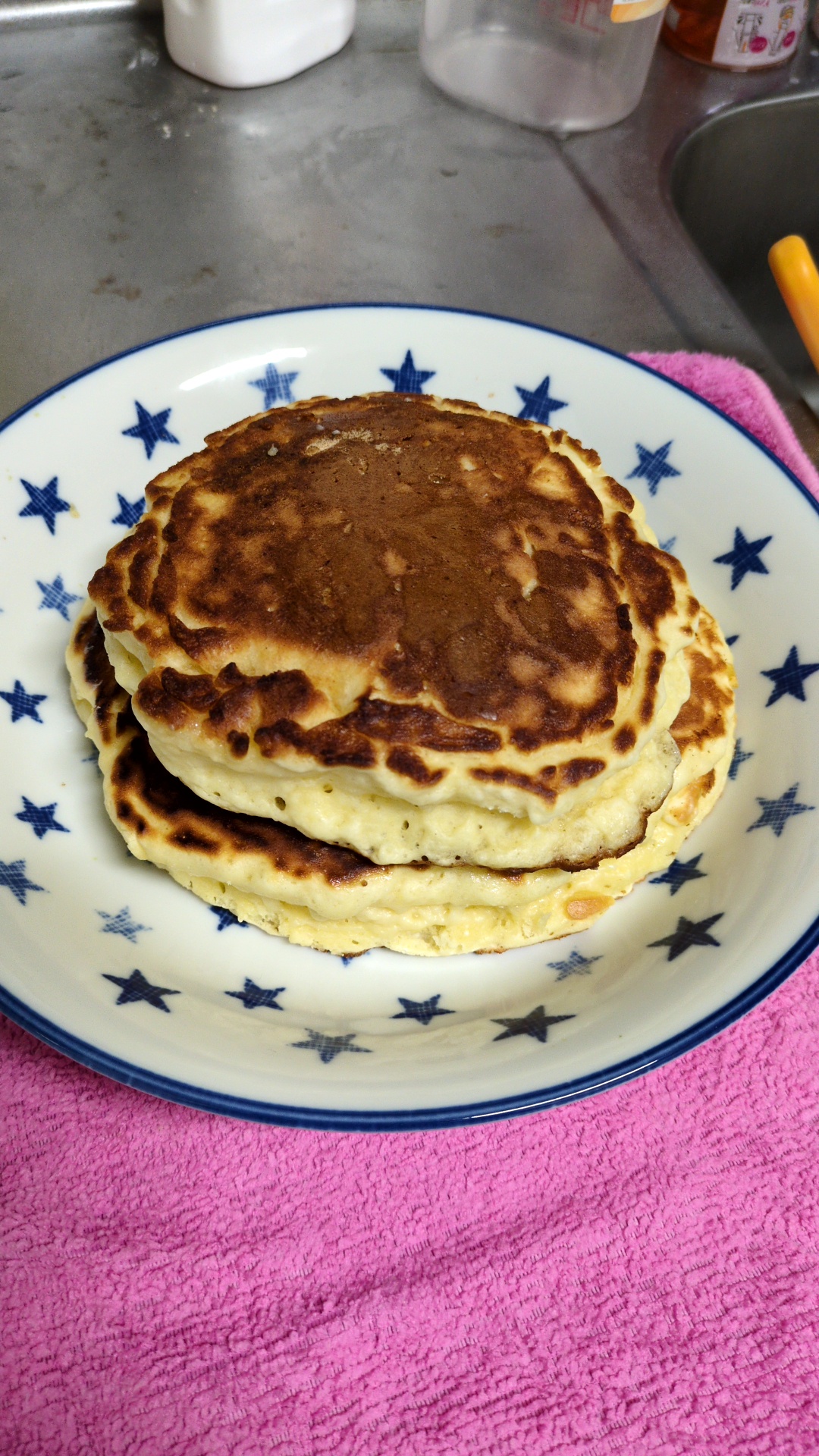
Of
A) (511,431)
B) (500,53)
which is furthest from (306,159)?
(511,431)

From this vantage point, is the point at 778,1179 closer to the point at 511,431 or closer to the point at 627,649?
the point at 627,649

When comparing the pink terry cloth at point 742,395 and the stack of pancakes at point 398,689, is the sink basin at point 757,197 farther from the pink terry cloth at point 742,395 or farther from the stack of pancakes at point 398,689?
the stack of pancakes at point 398,689

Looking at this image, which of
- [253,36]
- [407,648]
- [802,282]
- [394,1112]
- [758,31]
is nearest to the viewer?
[394,1112]

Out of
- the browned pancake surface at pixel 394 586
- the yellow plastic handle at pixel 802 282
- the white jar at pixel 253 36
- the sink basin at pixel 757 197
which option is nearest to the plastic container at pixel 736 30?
the sink basin at pixel 757 197

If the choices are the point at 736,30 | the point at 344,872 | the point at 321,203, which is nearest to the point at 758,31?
the point at 736,30

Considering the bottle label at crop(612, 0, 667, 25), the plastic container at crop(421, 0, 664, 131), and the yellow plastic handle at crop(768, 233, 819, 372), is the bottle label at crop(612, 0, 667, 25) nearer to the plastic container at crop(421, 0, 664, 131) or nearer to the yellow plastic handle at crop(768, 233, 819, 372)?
the plastic container at crop(421, 0, 664, 131)

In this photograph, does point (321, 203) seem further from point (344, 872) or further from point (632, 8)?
point (344, 872)
